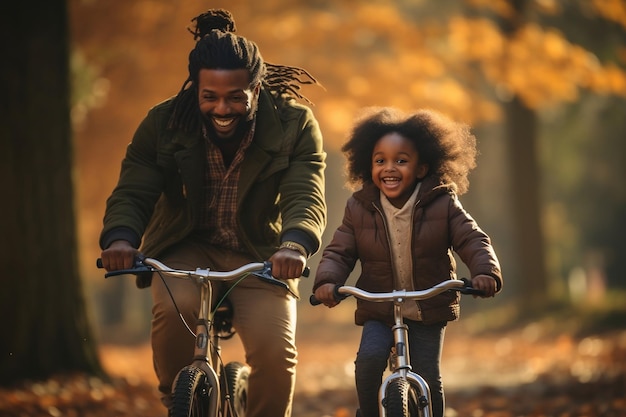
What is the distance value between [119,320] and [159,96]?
41.0ft

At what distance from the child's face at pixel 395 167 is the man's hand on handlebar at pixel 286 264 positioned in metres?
0.65

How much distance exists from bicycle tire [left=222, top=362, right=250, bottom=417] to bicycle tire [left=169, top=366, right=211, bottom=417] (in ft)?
1.73

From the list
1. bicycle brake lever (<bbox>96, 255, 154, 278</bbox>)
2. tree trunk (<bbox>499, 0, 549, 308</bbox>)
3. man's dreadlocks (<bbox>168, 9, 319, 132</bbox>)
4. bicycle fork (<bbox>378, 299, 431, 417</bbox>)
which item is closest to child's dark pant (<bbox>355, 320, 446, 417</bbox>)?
bicycle fork (<bbox>378, 299, 431, 417</bbox>)

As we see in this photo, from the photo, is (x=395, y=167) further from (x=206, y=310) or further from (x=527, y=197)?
(x=527, y=197)

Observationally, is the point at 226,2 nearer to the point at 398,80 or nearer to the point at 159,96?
the point at 159,96

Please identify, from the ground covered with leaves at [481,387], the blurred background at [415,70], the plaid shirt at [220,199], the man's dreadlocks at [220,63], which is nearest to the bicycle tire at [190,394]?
the plaid shirt at [220,199]

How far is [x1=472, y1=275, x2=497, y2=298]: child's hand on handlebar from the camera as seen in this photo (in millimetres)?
4039

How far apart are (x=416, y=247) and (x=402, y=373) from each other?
0.67m

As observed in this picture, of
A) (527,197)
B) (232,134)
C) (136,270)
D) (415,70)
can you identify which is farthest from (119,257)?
(527,197)

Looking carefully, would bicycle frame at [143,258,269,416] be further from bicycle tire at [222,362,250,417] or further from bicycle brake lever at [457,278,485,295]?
bicycle brake lever at [457,278,485,295]

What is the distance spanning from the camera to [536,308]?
56.1 feet

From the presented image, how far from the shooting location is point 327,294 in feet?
13.6

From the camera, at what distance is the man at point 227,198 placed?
175 inches

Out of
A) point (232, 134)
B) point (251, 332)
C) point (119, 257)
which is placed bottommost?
point (251, 332)
